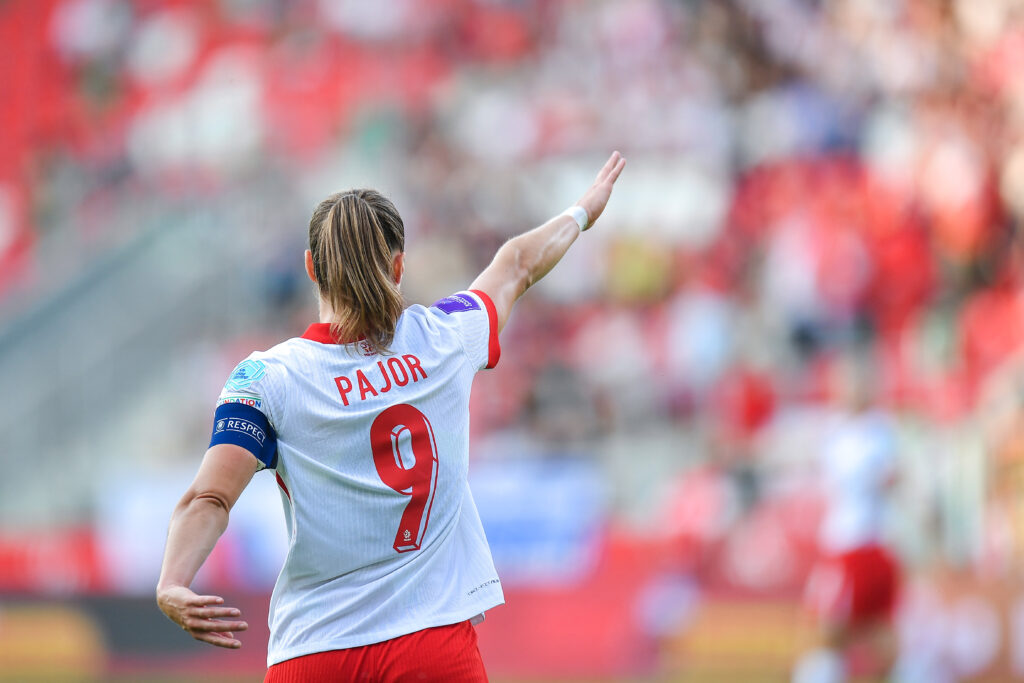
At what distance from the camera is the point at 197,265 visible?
1389 cm

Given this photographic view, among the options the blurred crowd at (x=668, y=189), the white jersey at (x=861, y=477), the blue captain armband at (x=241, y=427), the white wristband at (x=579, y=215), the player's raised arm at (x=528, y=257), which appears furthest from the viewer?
the blurred crowd at (x=668, y=189)

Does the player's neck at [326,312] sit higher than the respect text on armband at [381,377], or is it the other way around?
the player's neck at [326,312]

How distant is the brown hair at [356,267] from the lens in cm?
294

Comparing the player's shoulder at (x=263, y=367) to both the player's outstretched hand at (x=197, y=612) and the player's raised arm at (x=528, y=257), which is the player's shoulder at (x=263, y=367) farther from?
the player's raised arm at (x=528, y=257)

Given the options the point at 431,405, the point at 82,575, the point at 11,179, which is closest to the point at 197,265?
the point at 82,575

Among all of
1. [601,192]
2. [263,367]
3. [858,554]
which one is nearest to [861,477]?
[858,554]

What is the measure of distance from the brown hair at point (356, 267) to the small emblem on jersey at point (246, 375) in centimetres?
20

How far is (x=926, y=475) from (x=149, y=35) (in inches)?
496

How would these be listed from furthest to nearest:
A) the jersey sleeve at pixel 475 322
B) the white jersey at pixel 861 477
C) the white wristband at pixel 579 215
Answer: the white jersey at pixel 861 477, the white wristband at pixel 579 215, the jersey sleeve at pixel 475 322

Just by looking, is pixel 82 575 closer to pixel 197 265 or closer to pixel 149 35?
pixel 197 265

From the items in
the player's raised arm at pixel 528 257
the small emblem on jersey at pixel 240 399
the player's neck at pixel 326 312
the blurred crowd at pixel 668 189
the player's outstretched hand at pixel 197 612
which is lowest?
the player's outstretched hand at pixel 197 612

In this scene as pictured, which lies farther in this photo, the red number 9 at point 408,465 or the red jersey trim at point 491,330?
the red jersey trim at point 491,330

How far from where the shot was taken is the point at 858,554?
8.22 m

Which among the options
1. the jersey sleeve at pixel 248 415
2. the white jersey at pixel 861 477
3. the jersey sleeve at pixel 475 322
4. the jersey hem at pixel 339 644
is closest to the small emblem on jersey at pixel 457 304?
the jersey sleeve at pixel 475 322
